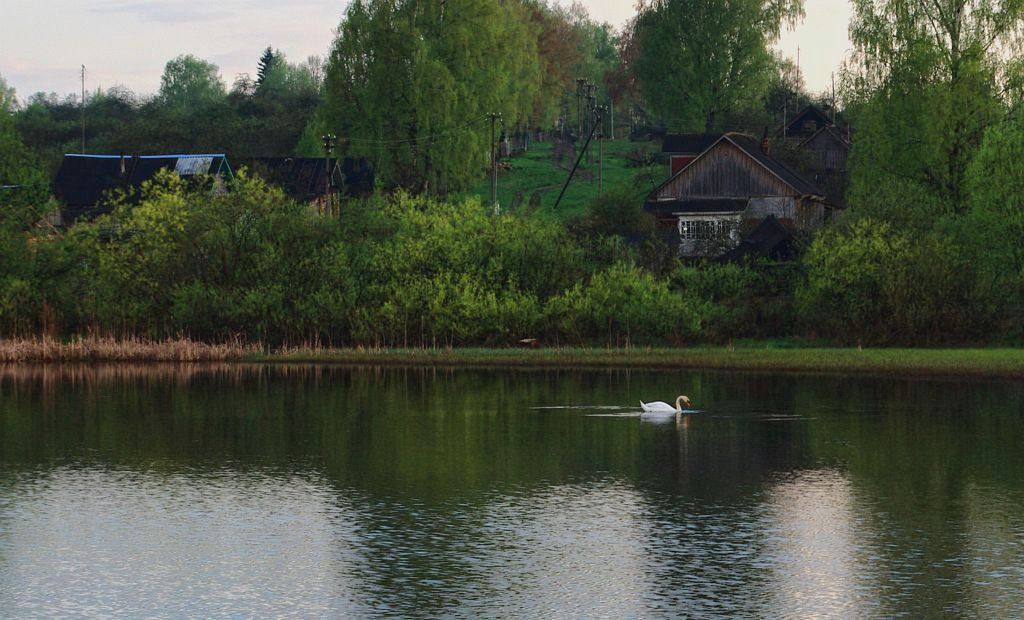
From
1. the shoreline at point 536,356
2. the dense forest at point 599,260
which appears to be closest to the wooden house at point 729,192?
the dense forest at point 599,260

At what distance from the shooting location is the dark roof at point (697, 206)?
91.7 m

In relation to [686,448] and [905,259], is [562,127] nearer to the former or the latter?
[905,259]

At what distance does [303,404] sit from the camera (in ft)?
130

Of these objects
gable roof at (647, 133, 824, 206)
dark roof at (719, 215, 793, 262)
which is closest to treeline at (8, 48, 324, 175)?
gable roof at (647, 133, 824, 206)

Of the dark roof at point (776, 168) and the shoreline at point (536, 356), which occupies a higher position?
the dark roof at point (776, 168)

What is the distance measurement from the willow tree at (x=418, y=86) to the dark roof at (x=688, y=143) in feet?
52.0

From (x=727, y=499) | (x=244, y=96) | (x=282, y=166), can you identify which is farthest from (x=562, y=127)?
(x=727, y=499)

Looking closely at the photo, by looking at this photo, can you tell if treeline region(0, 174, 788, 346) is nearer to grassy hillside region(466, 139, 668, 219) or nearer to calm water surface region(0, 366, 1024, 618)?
calm water surface region(0, 366, 1024, 618)

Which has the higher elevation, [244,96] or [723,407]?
[244,96]

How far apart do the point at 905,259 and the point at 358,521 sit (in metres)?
47.9

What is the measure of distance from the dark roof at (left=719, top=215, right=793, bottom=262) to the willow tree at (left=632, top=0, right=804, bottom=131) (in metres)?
38.1

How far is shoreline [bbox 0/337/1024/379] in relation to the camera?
52.6 metres

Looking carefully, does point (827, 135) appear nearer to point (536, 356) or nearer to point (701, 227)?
point (701, 227)

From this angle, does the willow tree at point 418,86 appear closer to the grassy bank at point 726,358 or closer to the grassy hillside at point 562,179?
the grassy hillside at point 562,179
